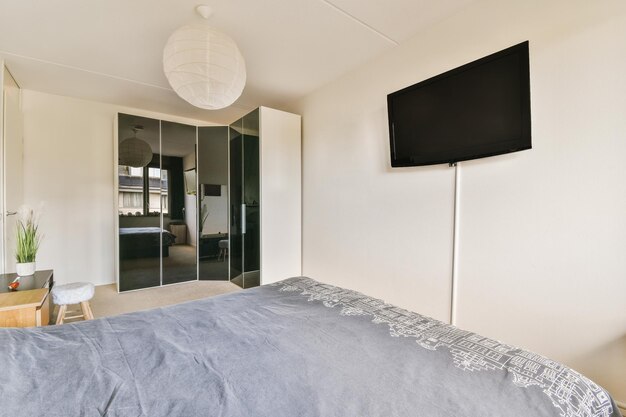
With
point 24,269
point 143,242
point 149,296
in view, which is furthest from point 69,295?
point 143,242

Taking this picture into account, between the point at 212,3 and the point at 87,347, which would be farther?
the point at 212,3

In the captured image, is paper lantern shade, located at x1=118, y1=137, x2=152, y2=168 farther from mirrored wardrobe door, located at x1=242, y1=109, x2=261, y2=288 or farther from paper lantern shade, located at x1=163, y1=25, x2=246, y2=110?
paper lantern shade, located at x1=163, y1=25, x2=246, y2=110

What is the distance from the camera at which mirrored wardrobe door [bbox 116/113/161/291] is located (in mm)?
4008

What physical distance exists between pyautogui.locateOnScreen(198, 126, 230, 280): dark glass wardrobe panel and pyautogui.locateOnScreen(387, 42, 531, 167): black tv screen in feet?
9.53

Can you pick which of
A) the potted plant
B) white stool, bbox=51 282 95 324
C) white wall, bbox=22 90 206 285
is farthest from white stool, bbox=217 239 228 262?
the potted plant

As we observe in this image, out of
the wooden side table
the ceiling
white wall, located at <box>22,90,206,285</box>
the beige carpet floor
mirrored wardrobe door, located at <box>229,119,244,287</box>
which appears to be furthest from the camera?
mirrored wardrobe door, located at <box>229,119,244,287</box>

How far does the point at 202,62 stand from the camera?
1844 millimetres

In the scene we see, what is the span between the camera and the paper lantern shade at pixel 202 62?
1822 millimetres

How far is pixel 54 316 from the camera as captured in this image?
3.07 meters

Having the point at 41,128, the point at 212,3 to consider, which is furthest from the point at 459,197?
the point at 41,128

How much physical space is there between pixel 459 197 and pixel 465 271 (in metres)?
→ 0.57

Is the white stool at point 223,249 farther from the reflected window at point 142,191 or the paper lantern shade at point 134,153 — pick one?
the paper lantern shade at point 134,153

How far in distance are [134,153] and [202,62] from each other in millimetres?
2828

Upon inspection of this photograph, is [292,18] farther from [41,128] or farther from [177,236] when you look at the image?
[41,128]
